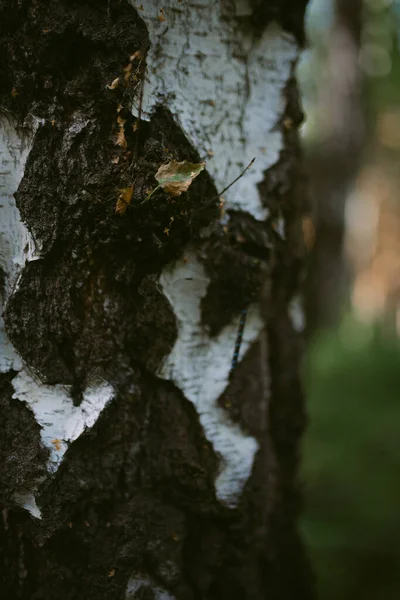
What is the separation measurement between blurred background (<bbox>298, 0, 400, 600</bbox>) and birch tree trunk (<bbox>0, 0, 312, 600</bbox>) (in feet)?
1.16

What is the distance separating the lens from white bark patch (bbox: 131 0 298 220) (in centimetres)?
82

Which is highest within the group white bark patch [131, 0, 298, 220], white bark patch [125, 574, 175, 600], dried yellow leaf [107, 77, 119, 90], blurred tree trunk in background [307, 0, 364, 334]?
blurred tree trunk in background [307, 0, 364, 334]

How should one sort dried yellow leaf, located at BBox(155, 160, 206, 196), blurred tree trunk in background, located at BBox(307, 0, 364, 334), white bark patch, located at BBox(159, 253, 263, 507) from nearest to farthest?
1. dried yellow leaf, located at BBox(155, 160, 206, 196)
2. white bark patch, located at BBox(159, 253, 263, 507)
3. blurred tree trunk in background, located at BBox(307, 0, 364, 334)

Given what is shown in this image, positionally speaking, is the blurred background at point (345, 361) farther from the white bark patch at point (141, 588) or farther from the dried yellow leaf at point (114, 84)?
the white bark patch at point (141, 588)

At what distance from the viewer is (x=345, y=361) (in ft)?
16.4

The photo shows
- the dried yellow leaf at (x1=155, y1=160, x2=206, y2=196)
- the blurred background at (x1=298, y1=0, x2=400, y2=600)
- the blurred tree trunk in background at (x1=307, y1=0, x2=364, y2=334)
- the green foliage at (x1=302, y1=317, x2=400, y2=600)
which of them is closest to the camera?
the dried yellow leaf at (x1=155, y1=160, x2=206, y2=196)

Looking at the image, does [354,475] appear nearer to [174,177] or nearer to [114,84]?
[174,177]

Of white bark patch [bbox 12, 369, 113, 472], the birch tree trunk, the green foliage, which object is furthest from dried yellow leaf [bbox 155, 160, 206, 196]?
the green foliage

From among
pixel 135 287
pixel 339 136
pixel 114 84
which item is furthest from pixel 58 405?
pixel 339 136

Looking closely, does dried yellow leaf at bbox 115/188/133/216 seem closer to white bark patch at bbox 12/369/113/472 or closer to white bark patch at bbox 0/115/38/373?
white bark patch at bbox 0/115/38/373

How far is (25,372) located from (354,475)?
7.54 feet

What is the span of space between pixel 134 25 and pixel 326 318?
5634mm

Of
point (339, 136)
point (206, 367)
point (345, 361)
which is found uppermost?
point (339, 136)

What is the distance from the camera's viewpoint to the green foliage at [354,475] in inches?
73.2
